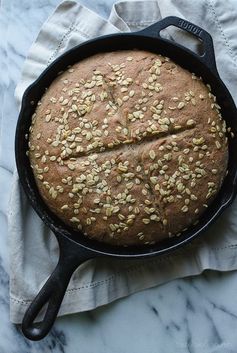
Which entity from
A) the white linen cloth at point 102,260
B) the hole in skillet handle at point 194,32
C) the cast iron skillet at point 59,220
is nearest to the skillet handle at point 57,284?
the cast iron skillet at point 59,220

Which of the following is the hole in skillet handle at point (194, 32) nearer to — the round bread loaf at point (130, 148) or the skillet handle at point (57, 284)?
the round bread loaf at point (130, 148)

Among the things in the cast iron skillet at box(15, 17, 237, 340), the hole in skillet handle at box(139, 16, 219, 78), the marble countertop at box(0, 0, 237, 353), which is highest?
the hole in skillet handle at box(139, 16, 219, 78)

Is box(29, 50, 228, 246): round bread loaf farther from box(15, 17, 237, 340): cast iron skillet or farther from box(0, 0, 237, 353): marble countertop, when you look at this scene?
box(0, 0, 237, 353): marble countertop

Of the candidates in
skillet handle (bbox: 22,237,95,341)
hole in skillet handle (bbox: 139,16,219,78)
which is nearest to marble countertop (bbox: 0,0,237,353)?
skillet handle (bbox: 22,237,95,341)

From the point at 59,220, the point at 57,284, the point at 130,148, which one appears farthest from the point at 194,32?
the point at 57,284

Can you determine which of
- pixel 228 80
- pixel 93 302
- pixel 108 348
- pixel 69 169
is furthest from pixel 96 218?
pixel 228 80

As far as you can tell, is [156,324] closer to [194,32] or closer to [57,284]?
[57,284]

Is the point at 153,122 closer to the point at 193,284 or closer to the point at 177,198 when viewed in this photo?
the point at 177,198

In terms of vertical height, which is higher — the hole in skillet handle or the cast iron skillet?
the hole in skillet handle
